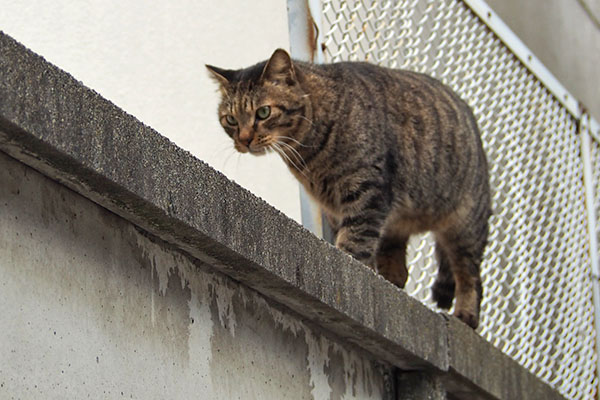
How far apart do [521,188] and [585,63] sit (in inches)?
67.8

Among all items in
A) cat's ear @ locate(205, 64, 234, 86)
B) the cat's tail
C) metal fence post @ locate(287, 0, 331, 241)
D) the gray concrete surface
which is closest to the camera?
metal fence post @ locate(287, 0, 331, 241)

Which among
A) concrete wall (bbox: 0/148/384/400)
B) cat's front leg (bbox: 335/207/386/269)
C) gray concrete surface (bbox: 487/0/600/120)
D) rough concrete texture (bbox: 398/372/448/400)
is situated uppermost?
gray concrete surface (bbox: 487/0/600/120)

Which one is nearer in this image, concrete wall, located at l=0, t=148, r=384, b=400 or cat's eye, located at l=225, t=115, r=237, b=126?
concrete wall, located at l=0, t=148, r=384, b=400

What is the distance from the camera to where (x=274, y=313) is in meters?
1.95

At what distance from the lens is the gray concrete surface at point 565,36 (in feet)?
16.1

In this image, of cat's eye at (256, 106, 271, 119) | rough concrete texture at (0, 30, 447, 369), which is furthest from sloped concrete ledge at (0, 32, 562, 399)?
cat's eye at (256, 106, 271, 119)

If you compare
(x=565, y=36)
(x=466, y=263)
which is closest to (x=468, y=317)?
(x=466, y=263)

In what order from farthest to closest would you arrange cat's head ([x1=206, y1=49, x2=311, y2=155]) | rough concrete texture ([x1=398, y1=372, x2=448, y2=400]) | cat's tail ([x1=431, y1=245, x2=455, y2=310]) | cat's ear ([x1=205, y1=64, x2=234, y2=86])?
cat's tail ([x1=431, y1=245, x2=455, y2=310]) → cat's ear ([x1=205, y1=64, x2=234, y2=86]) → cat's head ([x1=206, y1=49, x2=311, y2=155]) → rough concrete texture ([x1=398, y1=372, x2=448, y2=400])

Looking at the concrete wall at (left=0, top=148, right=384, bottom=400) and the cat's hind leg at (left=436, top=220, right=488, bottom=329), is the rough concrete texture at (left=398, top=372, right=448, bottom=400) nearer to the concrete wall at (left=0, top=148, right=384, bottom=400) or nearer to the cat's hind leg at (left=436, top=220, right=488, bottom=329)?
the concrete wall at (left=0, top=148, right=384, bottom=400)

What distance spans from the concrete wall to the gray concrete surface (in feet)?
10.5

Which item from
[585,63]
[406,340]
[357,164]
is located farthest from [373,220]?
[585,63]

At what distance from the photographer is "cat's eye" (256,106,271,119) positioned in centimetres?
315

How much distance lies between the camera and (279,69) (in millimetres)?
3121

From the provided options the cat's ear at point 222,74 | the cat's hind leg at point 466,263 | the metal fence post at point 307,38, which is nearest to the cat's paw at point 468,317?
the cat's hind leg at point 466,263
